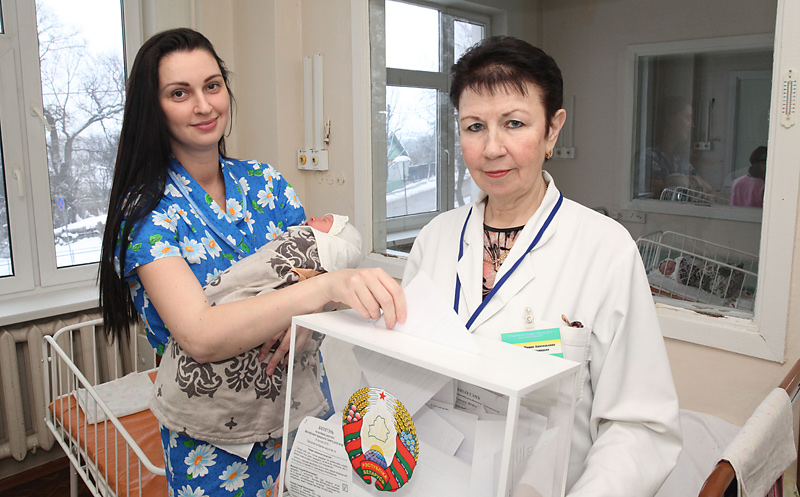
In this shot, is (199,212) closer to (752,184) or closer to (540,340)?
(540,340)

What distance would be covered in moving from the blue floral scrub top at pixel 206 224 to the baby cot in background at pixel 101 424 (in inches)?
18.5

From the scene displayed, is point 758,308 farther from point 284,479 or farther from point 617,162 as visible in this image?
point 617,162

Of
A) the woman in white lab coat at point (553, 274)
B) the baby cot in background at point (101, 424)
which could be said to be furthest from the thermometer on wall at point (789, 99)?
the baby cot in background at point (101, 424)

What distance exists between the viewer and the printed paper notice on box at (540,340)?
0.84 metres

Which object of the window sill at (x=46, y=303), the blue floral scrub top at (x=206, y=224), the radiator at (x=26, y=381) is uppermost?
the blue floral scrub top at (x=206, y=224)

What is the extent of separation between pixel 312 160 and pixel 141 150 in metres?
1.73

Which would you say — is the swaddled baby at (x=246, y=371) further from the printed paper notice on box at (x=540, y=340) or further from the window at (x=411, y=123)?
the window at (x=411, y=123)

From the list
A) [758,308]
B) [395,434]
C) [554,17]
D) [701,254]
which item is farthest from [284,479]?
[554,17]

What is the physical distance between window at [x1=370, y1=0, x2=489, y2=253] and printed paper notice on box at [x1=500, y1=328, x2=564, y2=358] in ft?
5.77

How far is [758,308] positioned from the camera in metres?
1.52

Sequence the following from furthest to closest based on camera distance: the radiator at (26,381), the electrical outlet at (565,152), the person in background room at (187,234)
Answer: the electrical outlet at (565,152)
the radiator at (26,381)
the person in background room at (187,234)

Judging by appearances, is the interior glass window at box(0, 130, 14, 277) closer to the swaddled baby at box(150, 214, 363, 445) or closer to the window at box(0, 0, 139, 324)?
the window at box(0, 0, 139, 324)

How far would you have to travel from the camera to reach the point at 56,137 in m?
2.66

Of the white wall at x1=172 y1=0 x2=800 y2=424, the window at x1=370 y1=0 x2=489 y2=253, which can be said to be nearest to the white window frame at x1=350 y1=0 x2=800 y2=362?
the white wall at x1=172 y1=0 x2=800 y2=424
